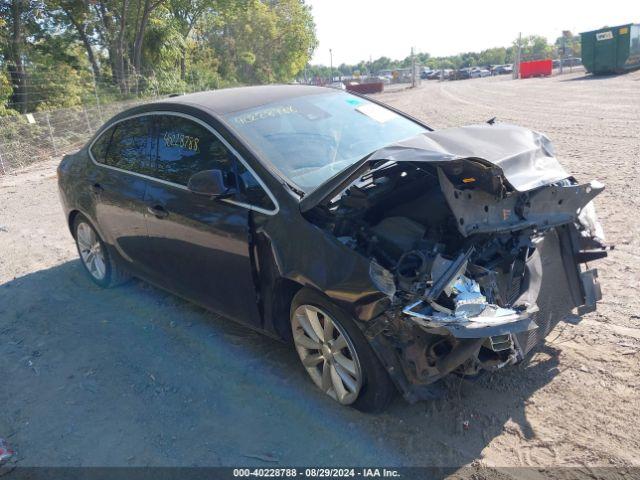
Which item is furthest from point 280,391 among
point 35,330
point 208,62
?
point 208,62

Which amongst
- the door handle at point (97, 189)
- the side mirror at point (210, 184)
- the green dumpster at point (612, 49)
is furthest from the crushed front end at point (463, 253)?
the green dumpster at point (612, 49)

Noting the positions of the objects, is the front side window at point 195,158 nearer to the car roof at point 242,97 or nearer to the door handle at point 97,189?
the car roof at point 242,97

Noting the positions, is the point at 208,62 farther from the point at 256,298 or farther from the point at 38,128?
the point at 256,298

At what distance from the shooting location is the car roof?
13.9 ft

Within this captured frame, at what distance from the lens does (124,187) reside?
4789 millimetres

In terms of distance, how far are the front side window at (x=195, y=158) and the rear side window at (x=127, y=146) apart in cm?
21

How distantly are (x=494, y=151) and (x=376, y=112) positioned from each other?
174 cm

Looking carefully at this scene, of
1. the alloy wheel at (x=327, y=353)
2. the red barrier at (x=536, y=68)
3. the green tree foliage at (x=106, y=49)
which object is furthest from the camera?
the red barrier at (x=536, y=68)

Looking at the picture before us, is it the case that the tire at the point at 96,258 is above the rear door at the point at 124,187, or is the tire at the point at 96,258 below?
below

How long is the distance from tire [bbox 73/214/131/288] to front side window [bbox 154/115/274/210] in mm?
1476

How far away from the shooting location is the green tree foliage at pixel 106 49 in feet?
69.8

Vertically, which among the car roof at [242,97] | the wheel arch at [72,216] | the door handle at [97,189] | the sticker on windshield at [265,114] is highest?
the car roof at [242,97]

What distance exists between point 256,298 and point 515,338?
5.39 feet

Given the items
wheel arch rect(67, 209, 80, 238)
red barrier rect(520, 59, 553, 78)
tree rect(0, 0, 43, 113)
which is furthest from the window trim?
red barrier rect(520, 59, 553, 78)
